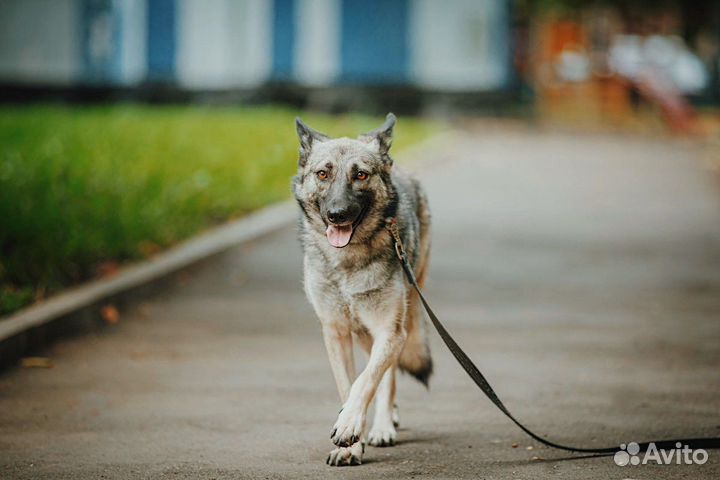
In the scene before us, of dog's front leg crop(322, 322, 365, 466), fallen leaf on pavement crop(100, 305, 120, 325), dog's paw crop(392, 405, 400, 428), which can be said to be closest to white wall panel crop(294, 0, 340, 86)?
fallen leaf on pavement crop(100, 305, 120, 325)

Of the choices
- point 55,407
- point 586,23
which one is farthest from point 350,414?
point 586,23

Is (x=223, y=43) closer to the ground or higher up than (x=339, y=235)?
higher up

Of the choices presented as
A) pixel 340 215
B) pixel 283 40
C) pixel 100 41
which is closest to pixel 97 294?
pixel 340 215

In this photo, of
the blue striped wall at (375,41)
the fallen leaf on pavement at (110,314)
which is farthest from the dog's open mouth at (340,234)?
the blue striped wall at (375,41)

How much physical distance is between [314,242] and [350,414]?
89 cm

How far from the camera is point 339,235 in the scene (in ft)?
17.5

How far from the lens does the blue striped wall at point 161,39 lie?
100.0ft

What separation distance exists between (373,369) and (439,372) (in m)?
2.12

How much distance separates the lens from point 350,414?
16.6 feet

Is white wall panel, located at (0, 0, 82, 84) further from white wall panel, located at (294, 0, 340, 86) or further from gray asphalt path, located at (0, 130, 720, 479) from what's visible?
gray asphalt path, located at (0, 130, 720, 479)

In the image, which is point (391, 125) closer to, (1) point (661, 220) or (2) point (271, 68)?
(1) point (661, 220)

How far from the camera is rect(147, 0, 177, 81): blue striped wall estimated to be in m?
30.5

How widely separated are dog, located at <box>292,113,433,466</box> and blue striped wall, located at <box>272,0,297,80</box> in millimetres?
26194

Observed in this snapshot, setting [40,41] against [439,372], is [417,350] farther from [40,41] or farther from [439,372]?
[40,41]
